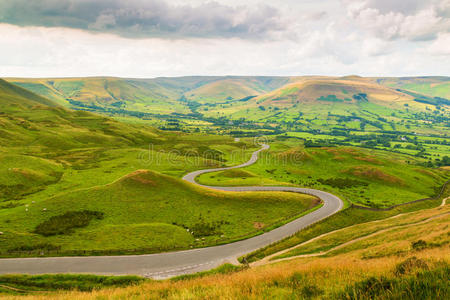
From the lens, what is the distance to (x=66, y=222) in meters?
50.4

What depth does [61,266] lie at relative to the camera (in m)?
36.0

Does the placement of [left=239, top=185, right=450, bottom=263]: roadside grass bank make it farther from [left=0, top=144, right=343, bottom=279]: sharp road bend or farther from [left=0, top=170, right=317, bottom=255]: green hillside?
[left=0, top=170, right=317, bottom=255]: green hillside

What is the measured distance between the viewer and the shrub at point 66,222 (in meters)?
46.7

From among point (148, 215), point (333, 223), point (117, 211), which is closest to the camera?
point (117, 211)

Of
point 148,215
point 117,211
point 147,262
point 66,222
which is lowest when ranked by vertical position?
point 148,215

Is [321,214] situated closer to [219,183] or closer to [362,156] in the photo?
[219,183]

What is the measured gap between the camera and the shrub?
4672 centimetres

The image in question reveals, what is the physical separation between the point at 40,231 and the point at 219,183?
62.9 m

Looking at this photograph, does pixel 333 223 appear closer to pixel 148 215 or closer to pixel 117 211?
pixel 148 215

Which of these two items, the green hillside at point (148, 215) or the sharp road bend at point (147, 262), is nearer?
the sharp road bend at point (147, 262)

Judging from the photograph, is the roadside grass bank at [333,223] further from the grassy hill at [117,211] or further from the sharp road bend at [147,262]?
the grassy hill at [117,211]

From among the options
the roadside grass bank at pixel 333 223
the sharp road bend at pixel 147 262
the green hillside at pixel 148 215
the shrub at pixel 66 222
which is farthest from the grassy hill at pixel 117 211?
the roadside grass bank at pixel 333 223

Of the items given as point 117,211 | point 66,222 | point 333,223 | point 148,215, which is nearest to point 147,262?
point 148,215

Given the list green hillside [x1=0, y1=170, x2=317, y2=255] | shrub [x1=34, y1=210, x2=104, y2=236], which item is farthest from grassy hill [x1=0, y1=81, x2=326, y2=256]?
green hillside [x1=0, y1=170, x2=317, y2=255]
